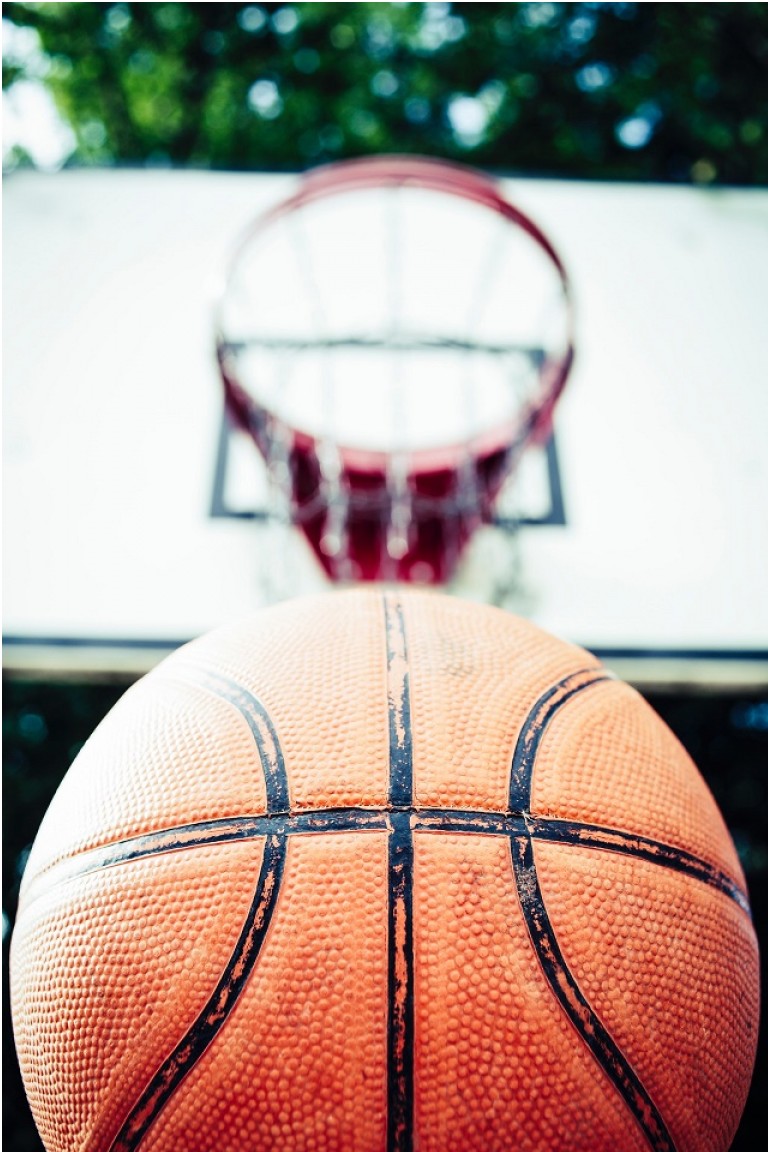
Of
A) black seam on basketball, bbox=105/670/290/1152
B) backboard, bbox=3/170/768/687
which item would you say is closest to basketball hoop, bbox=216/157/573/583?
backboard, bbox=3/170/768/687

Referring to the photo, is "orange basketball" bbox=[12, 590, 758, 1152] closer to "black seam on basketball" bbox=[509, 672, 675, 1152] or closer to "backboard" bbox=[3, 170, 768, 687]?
"black seam on basketball" bbox=[509, 672, 675, 1152]

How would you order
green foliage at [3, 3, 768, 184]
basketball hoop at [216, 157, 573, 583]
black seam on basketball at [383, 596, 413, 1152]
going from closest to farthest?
black seam on basketball at [383, 596, 413, 1152] < basketball hoop at [216, 157, 573, 583] < green foliage at [3, 3, 768, 184]

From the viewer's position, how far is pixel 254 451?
2822 mm

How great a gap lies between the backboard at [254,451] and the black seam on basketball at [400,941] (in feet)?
4.77

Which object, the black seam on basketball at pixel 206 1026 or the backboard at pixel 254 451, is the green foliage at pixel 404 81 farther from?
the black seam on basketball at pixel 206 1026

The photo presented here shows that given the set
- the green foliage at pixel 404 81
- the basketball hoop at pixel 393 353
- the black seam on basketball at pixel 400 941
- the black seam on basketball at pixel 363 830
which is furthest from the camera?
the green foliage at pixel 404 81

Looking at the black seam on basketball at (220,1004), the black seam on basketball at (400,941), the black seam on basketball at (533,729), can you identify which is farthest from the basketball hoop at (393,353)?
the black seam on basketball at (220,1004)

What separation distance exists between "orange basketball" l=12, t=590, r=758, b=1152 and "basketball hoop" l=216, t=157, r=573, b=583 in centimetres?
125

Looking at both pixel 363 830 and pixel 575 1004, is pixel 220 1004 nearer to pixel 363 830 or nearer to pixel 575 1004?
pixel 363 830

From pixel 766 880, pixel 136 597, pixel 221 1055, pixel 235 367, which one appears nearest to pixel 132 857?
pixel 221 1055

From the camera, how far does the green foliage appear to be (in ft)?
13.3

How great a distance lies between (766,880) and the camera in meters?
5.04

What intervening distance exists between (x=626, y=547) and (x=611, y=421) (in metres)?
0.57

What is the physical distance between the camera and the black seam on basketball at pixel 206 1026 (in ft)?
3.10
